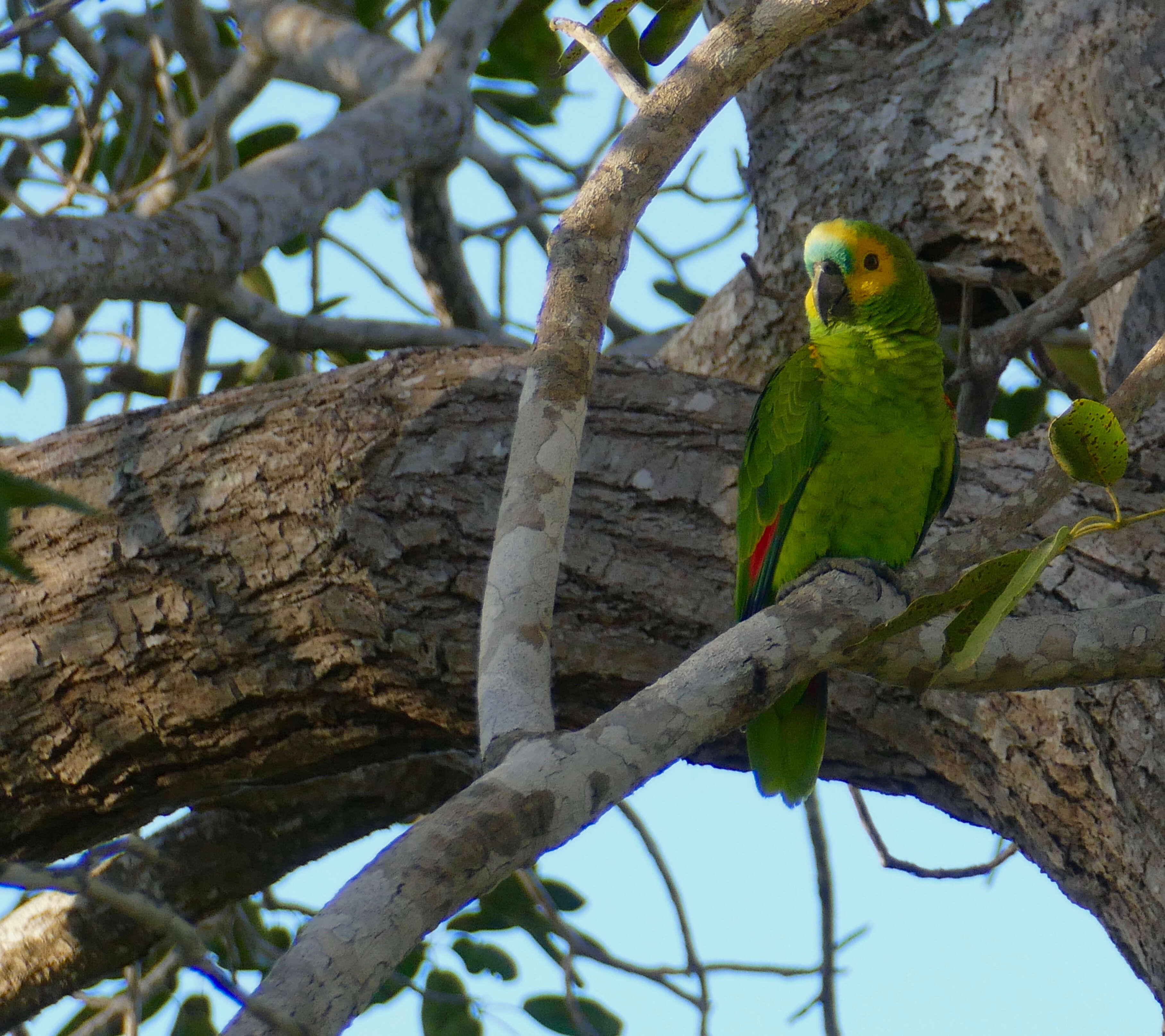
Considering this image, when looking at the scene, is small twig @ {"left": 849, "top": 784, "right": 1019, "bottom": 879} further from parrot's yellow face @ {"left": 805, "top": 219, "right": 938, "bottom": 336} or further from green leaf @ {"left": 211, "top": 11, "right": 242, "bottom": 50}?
green leaf @ {"left": 211, "top": 11, "right": 242, "bottom": 50}

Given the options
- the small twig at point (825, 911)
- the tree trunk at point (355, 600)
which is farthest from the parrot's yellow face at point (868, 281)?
the small twig at point (825, 911)

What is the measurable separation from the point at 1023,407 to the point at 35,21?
9.54 ft

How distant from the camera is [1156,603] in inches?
54.4

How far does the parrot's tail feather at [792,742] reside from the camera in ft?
6.45

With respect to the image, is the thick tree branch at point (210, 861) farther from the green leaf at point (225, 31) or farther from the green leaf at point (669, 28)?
the green leaf at point (225, 31)

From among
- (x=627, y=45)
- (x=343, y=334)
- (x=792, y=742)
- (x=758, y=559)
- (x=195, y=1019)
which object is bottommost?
(x=195, y=1019)

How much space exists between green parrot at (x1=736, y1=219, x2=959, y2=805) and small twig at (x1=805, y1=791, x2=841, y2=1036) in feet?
0.66

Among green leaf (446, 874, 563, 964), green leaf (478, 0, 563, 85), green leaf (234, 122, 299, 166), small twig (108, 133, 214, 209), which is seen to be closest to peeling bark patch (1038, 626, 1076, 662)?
green leaf (446, 874, 563, 964)

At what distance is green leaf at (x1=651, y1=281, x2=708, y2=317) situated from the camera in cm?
374

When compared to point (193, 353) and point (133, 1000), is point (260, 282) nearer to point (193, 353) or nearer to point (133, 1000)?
point (193, 353)

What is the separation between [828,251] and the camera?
2.33 metres

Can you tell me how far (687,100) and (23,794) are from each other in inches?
67.7

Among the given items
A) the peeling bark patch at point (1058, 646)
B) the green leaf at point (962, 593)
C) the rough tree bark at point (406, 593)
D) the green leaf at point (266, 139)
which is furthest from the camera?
the green leaf at point (266, 139)

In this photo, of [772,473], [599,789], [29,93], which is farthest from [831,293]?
[29,93]
